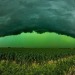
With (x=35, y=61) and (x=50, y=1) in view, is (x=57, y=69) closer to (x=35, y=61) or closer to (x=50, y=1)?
(x=35, y=61)

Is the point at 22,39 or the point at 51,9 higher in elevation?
the point at 51,9

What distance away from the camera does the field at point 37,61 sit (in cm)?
623

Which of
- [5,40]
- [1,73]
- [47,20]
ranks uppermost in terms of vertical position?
[47,20]

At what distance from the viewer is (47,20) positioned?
6.57 meters

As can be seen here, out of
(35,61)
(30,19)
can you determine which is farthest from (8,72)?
(30,19)

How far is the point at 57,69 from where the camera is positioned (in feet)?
20.7

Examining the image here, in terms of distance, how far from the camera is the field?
623 cm

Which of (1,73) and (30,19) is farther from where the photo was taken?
(30,19)

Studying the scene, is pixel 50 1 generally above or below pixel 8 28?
above

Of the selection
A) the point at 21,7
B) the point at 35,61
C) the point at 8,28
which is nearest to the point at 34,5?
the point at 21,7

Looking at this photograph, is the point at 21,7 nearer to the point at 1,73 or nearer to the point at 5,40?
the point at 5,40

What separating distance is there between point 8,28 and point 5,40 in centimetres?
26

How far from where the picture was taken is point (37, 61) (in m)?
6.63

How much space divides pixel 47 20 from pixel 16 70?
1.22m
